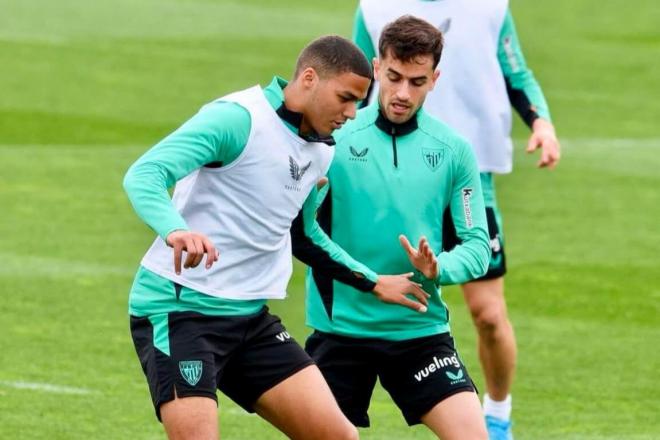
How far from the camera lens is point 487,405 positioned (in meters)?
8.94

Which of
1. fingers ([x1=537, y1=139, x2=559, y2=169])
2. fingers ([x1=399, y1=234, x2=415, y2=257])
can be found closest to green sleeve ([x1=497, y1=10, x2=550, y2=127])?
fingers ([x1=537, y1=139, x2=559, y2=169])

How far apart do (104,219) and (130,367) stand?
15.5 ft

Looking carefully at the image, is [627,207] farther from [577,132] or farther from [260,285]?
[260,285]

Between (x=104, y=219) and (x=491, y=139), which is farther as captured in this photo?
(x=104, y=219)

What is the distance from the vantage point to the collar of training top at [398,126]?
23.7 feet

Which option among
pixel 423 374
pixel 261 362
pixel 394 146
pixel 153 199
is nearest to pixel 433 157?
pixel 394 146

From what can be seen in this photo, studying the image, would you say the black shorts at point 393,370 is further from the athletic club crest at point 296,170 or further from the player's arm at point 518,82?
the player's arm at point 518,82

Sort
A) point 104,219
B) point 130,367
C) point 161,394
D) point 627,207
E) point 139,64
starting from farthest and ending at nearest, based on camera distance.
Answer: point 139,64, point 627,207, point 104,219, point 130,367, point 161,394

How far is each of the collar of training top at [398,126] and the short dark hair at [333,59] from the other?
0.69m

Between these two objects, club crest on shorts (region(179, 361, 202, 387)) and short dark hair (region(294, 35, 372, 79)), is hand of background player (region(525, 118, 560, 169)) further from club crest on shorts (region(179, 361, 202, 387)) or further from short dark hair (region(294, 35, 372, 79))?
club crest on shorts (region(179, 361, 202, 387))

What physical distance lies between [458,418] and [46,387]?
3.44 m

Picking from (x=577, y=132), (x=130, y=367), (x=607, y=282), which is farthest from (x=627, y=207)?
(x=130, y=367)

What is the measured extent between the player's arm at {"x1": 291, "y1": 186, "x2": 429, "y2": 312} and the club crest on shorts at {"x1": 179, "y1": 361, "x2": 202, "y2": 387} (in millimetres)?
764

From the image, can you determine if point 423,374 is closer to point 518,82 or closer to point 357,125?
point 357,125
